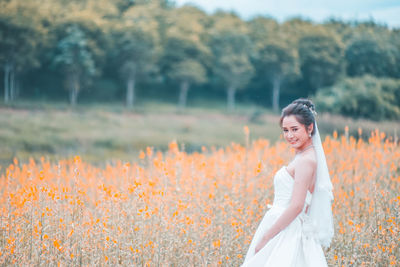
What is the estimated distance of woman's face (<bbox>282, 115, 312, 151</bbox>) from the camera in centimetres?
286

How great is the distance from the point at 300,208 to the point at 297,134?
0.57 m

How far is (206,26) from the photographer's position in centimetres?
5328

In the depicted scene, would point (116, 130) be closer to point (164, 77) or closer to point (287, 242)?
point (164, 77)

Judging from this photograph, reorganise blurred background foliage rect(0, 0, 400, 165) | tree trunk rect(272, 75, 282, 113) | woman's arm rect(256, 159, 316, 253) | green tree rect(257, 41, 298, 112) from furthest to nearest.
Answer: tree trunk rect(272, 75, 282, 113) → green tree rect(257, 41, 298, 112) → blurred background foliage rect(0, 0, 400, 165) → woman's arm rect(256, 159, 316, 253)

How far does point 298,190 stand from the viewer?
2.69 metres

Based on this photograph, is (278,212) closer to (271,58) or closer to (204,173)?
(204,173)

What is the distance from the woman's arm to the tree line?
18.7m

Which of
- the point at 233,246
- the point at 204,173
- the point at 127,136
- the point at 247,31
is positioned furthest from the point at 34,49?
the point at 233,246

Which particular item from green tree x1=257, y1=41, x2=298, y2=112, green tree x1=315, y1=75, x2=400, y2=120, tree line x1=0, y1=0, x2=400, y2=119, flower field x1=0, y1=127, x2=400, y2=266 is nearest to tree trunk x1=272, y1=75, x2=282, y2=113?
green tree x1=257, y1=41, x2=298, y2=112

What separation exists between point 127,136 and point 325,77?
27.8 m

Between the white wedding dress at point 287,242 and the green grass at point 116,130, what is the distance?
10.5 meters

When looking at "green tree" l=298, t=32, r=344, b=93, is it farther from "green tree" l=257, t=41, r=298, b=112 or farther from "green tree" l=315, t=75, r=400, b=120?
"green tree" l=315, t=75, r=400, b=120

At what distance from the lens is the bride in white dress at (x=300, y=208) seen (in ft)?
8.95

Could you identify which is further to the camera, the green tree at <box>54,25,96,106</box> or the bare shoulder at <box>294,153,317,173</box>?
the green tree at <box>54,25,96,106</box>
